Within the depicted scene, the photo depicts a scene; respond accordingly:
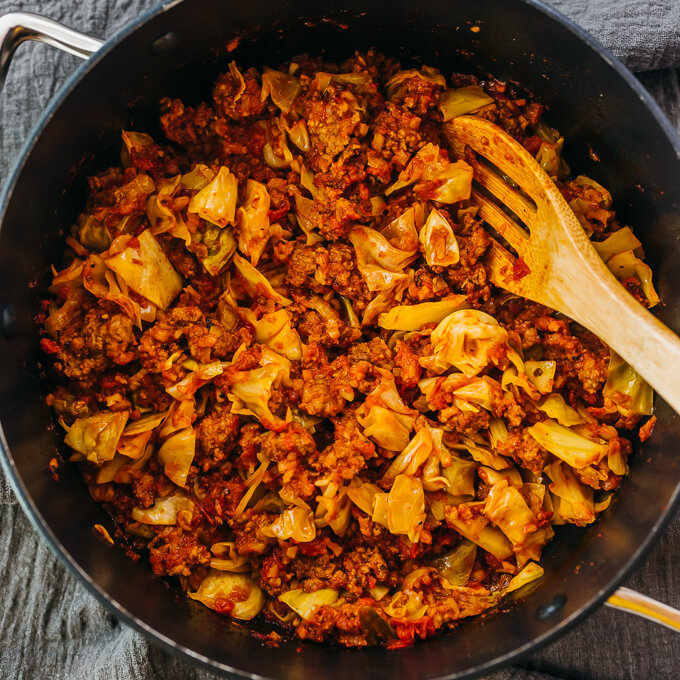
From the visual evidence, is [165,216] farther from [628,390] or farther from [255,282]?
[628,390]

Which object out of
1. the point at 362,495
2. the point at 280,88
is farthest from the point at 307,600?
the point at 280,88

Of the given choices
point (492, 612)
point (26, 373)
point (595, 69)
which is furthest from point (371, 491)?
point (595, 69)

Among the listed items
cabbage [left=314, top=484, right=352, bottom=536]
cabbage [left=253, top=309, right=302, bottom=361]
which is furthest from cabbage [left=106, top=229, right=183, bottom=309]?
cabbage [left=314, top=484, right=352, bottom=536]

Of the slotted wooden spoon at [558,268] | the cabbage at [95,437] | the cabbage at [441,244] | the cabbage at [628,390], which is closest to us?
the slotted wooden spoon at [558,268]

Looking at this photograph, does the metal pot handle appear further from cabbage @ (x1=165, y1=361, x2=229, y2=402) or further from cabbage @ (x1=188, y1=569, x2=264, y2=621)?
cabbage @ (x1=188, y1=569, x2=264, y2=621)

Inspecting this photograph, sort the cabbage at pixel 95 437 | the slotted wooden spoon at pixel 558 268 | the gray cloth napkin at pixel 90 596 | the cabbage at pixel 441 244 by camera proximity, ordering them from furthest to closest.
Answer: the gray cloth napkin at pixel 90 596, the cabbage at pixel 441 244, the cabbage at pixel 95 437, the slotted wooden spoon at pixel 558 268

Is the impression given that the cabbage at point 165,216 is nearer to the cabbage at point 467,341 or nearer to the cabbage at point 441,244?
the cabbage at point 441,244

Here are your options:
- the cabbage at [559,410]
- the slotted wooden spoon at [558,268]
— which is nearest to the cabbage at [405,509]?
the cabbage at [559,410]
